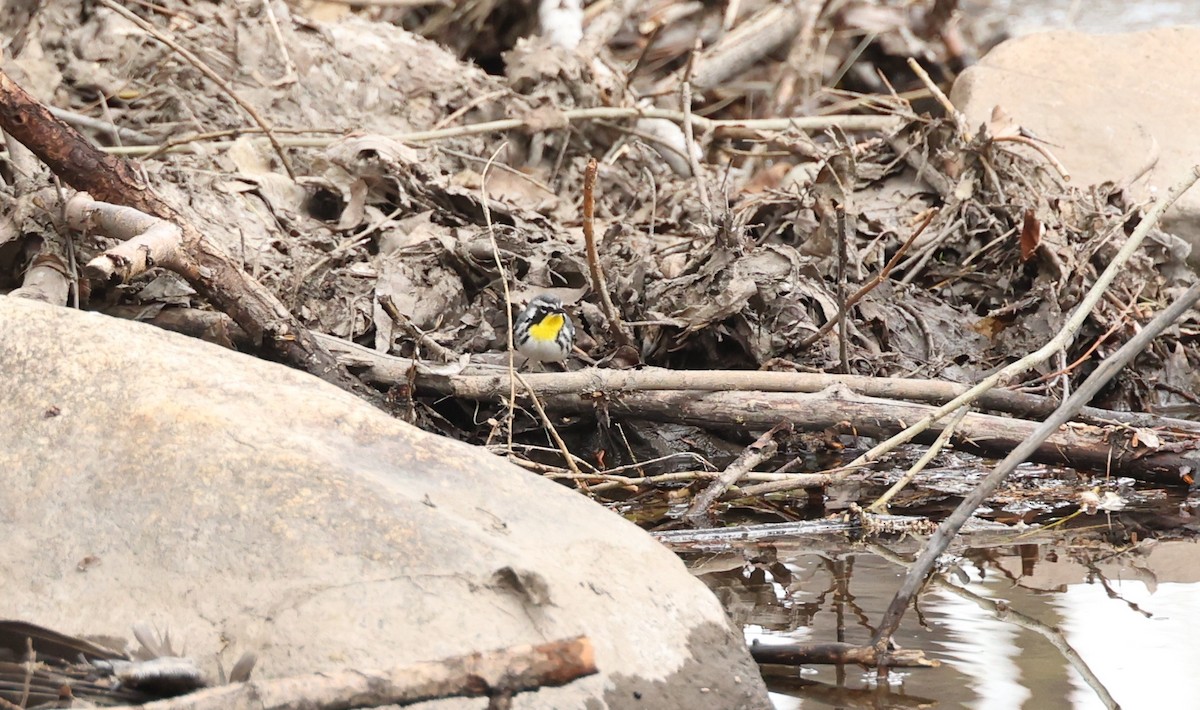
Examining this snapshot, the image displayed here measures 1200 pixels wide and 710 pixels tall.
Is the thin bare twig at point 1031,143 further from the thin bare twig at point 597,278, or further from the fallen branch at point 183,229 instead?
the fallen branch at point 183,229

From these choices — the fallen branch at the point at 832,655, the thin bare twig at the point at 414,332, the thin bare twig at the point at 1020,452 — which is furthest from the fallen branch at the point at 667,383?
the thin bare twig at the point at 1020,452

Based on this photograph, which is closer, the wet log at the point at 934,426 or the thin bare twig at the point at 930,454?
the thin bare twig at the point at 930,454

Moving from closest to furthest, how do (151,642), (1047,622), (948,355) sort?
(151,642), (1047,622), (948,355)

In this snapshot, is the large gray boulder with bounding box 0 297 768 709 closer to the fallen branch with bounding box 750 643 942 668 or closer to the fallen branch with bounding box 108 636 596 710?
the fallen branch with bounding box 750 643 942 668

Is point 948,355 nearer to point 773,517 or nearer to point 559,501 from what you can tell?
point 773,517

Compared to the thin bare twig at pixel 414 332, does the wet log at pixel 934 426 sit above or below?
below

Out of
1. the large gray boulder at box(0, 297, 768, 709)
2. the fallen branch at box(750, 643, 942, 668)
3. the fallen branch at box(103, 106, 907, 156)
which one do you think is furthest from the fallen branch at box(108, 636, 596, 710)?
the fallen branch at box(103, 106, 907, 156)

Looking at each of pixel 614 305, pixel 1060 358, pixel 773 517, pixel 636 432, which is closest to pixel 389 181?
pixel 614 305

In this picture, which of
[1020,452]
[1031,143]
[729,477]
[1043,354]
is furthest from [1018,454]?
[1031,143]
